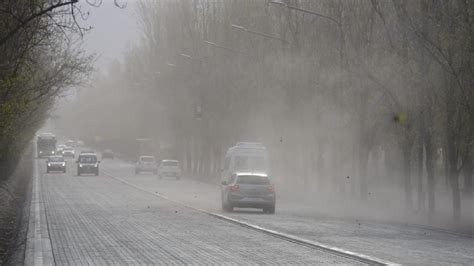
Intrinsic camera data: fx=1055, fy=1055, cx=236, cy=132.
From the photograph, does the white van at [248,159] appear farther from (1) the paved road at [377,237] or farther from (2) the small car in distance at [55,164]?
(2) the small car in distance at [55,164]

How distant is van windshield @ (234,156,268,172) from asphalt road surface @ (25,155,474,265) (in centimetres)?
704

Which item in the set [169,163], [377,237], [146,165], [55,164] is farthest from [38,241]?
[146,165]

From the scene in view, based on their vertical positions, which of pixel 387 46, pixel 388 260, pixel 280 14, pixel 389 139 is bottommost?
pixel 388 260

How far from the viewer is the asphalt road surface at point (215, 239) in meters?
22.8

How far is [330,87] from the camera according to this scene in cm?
5797

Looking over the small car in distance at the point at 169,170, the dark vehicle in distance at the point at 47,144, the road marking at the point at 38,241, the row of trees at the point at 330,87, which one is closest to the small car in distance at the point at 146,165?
the row of trees at the point at 330,87

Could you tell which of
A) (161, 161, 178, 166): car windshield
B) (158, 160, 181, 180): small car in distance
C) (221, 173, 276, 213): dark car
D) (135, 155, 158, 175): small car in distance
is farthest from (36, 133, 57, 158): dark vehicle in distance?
(221, 173, 276, 213): dark car

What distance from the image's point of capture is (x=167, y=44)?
334ft

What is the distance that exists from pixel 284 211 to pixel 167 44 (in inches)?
2231

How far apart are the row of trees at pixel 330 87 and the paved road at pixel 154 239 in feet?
35.2

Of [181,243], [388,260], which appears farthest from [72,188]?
[388,260]

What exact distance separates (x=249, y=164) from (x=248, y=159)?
29 cm

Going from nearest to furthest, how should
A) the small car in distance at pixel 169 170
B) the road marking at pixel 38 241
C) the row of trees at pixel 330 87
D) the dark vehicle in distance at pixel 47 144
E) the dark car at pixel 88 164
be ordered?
the road marking at pixel 38 241
the row of trees at pixel 330 87
the small car in distance at pixel 169 170
the dark car at pixel 88 164
the dark vehicle in distance at pixel 47 144

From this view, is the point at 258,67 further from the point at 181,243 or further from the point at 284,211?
the point at 181,243
